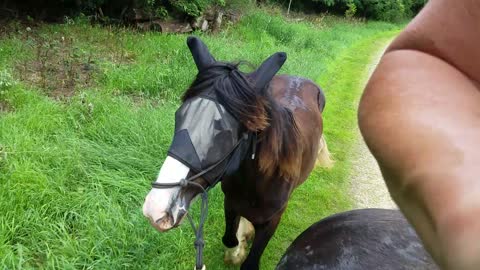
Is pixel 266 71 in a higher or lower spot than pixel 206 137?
higher

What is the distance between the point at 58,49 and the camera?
18.6 feet

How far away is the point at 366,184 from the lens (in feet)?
15.7

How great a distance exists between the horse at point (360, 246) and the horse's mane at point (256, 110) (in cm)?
54

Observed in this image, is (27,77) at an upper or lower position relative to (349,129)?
upper

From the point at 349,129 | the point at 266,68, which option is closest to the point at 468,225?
the point at 266,68

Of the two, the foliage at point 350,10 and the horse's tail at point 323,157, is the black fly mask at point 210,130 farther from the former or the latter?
the foliage at point 350,10

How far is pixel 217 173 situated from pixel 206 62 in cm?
58

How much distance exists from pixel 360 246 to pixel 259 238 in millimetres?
1240

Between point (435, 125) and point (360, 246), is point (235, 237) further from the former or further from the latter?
point (435, 125)

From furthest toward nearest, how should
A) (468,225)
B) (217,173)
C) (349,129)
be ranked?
1. (349,129)
2. (217,173)
3. (468,225)

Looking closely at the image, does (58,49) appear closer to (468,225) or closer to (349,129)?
(349,129)

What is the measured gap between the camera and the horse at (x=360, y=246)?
1.47 meters

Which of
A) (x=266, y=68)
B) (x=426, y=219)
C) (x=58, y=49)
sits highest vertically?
(x=426, y=219)

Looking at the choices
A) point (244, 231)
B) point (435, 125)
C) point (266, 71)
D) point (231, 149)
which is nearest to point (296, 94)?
point (244, 231)
